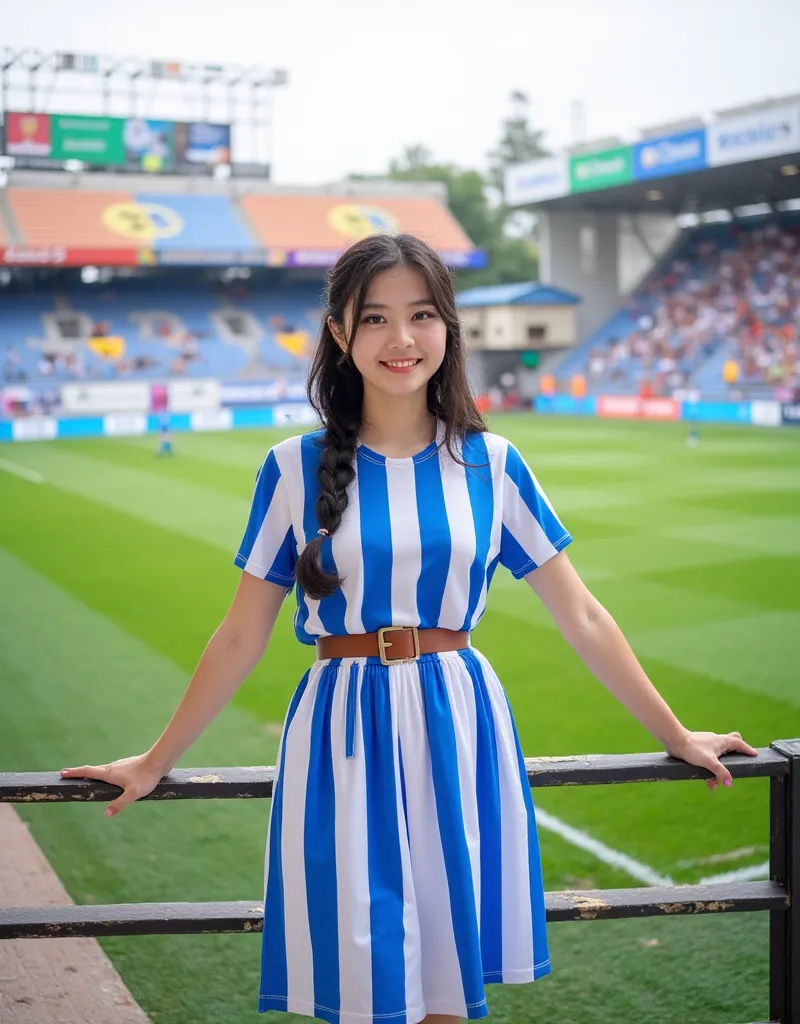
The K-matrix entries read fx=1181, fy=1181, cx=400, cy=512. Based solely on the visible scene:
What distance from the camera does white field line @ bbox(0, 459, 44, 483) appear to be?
70.8 ft

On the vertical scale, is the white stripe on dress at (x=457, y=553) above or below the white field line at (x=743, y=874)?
above

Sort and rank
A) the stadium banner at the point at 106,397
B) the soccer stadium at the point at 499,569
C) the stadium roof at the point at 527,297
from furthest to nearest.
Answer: the stadium roof at the point at 527,297 < the stadium banner at the point at 106,397 < the soccer stadium at the point at 499,569

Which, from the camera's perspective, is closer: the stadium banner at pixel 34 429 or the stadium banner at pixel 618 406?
the stadium banner at pixel 34 429

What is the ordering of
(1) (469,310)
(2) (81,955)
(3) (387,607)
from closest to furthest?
(3) (387,607), (2) (81,955), (1) (469,310)

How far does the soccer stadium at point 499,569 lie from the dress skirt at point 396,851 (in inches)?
11.5

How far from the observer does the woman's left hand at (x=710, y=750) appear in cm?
245

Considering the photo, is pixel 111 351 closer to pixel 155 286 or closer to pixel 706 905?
pixel 155 286

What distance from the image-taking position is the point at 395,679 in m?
2.23

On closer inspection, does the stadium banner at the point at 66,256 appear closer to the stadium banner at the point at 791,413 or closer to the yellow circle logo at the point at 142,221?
the yellow circle logo at the point at 142,221

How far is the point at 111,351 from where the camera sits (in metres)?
39.8

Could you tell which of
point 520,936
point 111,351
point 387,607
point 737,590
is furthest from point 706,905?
point 111,351

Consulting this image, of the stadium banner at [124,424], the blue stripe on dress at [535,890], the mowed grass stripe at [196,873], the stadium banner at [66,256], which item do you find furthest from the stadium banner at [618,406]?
the blue stripe on dress at [535,890]

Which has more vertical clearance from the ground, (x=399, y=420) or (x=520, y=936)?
(x=399, y=420)

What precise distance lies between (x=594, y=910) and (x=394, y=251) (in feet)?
4.77
